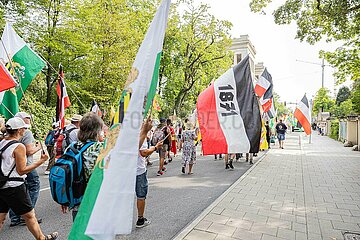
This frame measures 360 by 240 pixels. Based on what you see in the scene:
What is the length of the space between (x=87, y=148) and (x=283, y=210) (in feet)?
13.6

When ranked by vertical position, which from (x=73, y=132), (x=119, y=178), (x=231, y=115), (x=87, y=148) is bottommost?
(x=119, y=178)

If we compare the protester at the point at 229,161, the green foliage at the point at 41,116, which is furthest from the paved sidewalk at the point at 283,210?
the green foliage at the point at 41,116

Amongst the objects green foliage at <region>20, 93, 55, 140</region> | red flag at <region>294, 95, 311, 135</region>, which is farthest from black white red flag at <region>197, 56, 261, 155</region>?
green foliage at <region>20, 93, 55, 140</region>

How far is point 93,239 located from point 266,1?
12287 mm

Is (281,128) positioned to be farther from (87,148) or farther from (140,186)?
(87,148)

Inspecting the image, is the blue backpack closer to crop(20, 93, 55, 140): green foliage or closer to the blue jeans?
the blue jeans

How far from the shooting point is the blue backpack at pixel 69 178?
9.00 ft

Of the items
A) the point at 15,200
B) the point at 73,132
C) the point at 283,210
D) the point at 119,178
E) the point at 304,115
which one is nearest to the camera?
the point at 119,178

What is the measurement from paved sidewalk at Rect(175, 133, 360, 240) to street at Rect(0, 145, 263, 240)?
0.38 m

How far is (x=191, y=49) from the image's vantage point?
26.8 m

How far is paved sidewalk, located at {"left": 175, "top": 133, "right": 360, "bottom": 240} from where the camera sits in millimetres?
4191

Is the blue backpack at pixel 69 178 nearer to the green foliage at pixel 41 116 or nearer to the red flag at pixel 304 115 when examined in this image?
the red flag at pixel 304 115

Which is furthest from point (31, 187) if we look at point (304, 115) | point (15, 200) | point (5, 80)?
point (304, 115)

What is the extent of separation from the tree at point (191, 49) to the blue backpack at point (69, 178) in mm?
24293
